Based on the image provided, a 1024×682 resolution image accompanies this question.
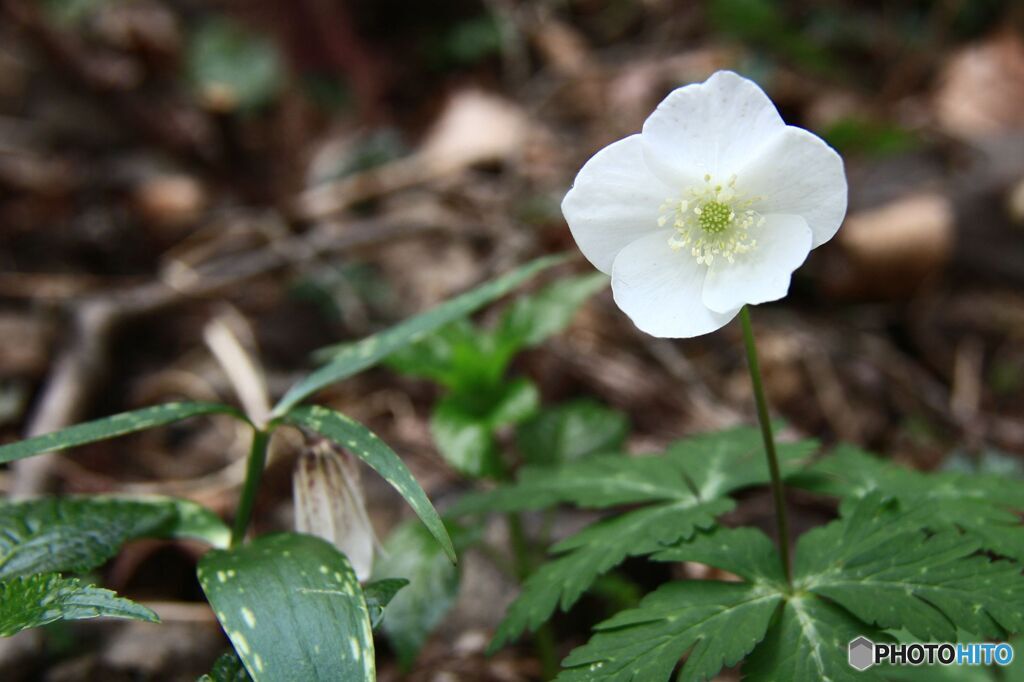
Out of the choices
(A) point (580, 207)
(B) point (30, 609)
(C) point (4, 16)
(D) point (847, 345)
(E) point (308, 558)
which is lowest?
(D) point (847, 345)

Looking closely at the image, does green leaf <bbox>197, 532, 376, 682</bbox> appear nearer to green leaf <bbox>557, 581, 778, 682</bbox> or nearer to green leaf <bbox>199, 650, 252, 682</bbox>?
green leaf <bbox>199, 650, 252, 682</bbox>

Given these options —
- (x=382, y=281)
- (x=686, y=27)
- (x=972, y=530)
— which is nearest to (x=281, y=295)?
(x=382, y=281)

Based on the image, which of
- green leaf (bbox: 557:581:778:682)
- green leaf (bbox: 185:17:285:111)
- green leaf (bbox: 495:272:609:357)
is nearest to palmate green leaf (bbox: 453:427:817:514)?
green leaf (bbox: 557:581:778:682)

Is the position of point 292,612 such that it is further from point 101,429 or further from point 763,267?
point 763,267

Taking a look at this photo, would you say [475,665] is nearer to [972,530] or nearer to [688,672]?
[688,672]

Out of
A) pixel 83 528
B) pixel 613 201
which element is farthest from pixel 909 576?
pixel 83 528
